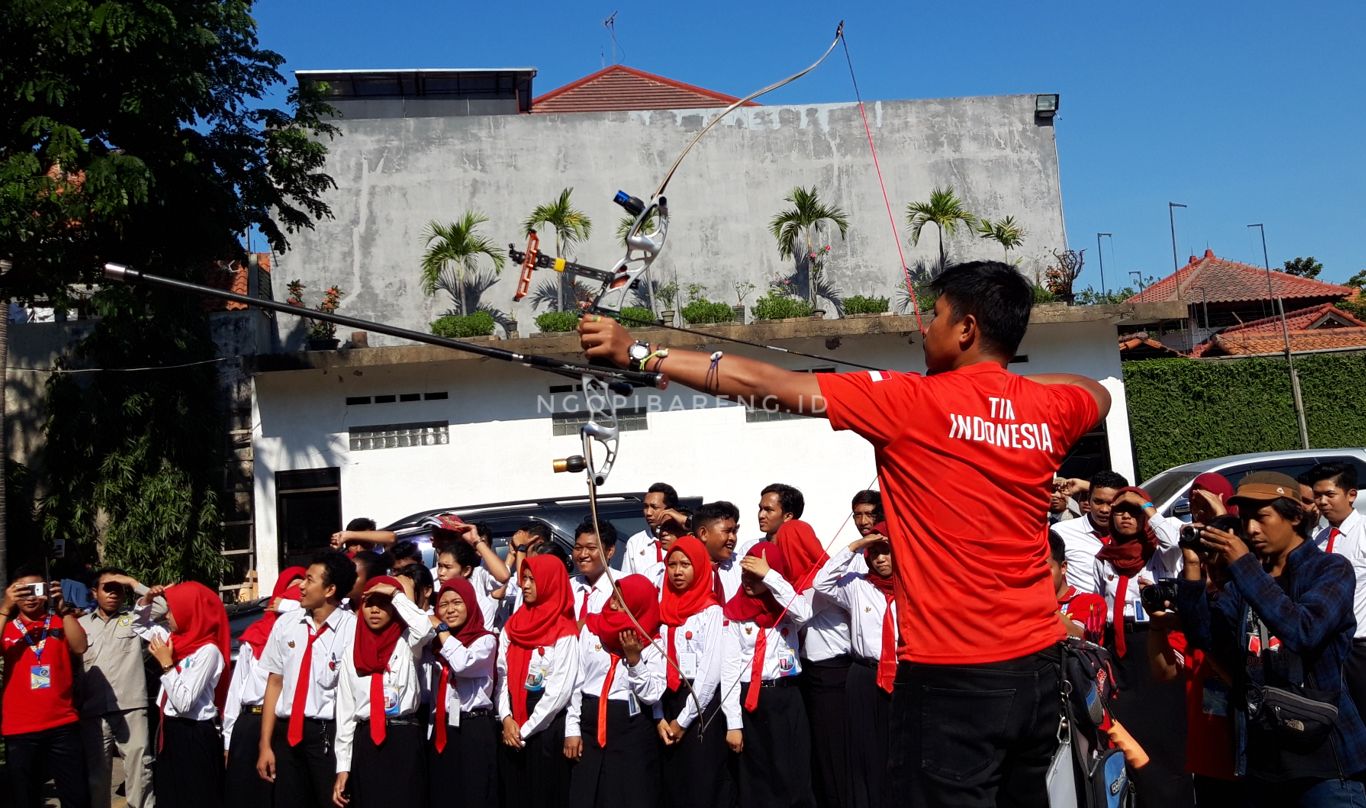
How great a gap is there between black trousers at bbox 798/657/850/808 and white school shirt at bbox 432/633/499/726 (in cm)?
188

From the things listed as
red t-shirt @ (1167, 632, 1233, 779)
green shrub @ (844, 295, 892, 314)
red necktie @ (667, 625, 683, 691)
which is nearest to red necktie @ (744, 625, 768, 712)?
red necktie @ (667, 625, 683, 691)

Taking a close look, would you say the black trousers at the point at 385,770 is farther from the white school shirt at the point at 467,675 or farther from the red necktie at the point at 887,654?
the red necktie at the point at 887,654

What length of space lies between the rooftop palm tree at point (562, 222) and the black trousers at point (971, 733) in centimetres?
1716

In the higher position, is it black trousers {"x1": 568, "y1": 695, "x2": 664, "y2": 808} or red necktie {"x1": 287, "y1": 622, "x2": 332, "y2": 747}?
red necktie {"x1": 287, "y1": 622, "x2": 332, "y2": 747}

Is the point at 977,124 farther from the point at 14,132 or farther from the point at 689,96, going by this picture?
the point at 14,132

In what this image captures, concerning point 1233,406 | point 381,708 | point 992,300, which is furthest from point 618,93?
point 992,300

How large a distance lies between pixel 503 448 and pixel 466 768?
447 inches

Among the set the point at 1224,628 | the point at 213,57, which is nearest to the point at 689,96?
the point at 213,57

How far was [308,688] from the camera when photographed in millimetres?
6617

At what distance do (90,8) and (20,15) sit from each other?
66 centimetres

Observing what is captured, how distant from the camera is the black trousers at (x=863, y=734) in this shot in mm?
7012

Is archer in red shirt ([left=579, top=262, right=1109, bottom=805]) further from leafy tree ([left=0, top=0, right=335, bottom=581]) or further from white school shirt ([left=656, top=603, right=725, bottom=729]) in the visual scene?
leafy tree ([left=0, top=0, right=335, bottom=581])

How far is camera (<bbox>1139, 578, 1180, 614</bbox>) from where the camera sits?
4629 millimetres

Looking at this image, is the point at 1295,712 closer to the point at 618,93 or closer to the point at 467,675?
the point at 467,675
